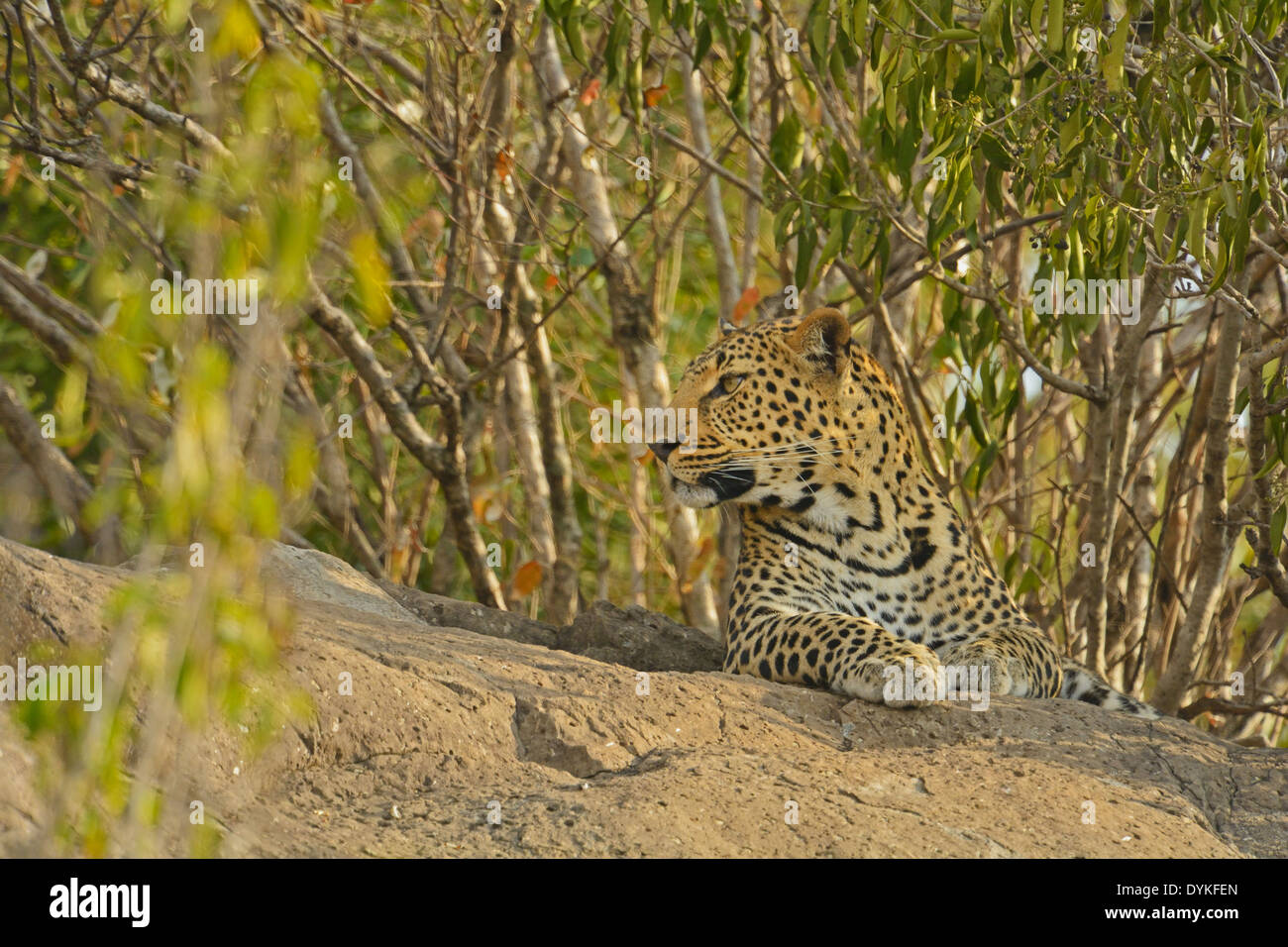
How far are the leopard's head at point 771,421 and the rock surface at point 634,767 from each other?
3.67ft

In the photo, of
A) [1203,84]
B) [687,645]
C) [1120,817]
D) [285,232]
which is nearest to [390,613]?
[687,645]

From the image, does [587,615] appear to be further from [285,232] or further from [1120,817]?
[285,232]

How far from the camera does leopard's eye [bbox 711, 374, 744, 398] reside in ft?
21.5

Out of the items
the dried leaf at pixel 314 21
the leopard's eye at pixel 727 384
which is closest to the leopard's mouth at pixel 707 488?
the leopard's eye at pixel 727 384

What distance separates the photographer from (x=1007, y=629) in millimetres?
6398

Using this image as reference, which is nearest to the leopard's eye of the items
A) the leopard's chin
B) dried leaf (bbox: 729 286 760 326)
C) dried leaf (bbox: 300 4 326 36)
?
the leopard's chin

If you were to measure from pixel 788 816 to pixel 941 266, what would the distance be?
3524 millimetres

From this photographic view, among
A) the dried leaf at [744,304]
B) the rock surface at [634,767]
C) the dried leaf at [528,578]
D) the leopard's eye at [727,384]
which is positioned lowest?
the rock surface at [634,767]

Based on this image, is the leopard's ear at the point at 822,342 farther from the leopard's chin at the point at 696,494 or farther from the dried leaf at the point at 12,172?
the dried leaf at the point at 12,172

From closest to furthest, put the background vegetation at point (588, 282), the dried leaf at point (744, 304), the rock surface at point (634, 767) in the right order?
the background vegetation at point (588, 282)
the rock surface at point (634, 767)
the dried leaf at point (744, 304)

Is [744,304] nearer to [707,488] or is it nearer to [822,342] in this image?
[822,342]

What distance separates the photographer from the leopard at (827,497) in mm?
6402

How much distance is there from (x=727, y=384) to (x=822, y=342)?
44cm

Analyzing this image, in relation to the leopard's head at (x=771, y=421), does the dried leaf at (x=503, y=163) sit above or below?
above
